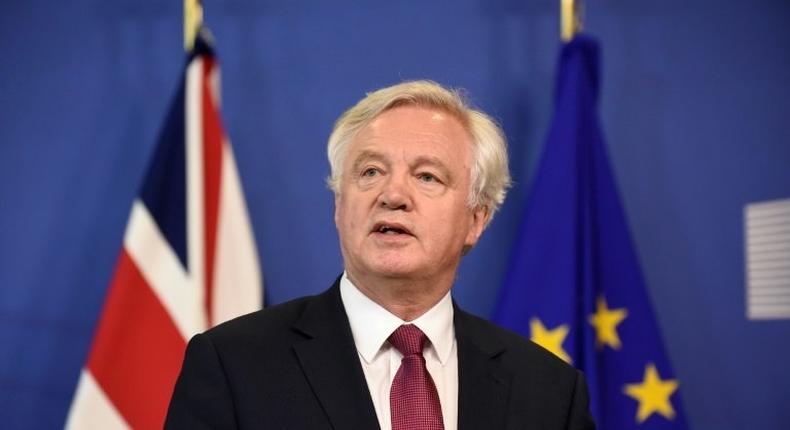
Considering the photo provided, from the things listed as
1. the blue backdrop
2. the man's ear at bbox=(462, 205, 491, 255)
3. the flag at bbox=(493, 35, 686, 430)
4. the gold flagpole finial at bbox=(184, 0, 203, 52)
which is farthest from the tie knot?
the gold flagpole finial at bbox=(184, 0, 203, 52)

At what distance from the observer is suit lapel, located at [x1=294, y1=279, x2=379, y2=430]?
148 cm

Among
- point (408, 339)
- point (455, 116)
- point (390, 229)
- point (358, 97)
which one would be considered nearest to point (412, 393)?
point (408, 339)

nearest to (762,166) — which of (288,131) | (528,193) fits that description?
(528,193)

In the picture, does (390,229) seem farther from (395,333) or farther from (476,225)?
(476,225)

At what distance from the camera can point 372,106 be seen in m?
1.79

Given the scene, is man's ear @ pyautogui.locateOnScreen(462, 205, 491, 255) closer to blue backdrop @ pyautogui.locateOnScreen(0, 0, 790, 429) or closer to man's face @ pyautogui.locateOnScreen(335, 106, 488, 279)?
man's face @ pyautogui.locateOnScreen(335, 106, 488, 279)

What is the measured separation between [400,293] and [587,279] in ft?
4.03

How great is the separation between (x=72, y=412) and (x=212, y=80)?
98 centimetres

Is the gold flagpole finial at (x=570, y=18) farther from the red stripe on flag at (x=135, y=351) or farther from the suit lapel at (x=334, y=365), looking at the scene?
the suit lapel at (x=334, y=365)

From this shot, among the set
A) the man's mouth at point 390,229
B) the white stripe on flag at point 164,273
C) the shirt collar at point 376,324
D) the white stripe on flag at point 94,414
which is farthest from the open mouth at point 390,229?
the white stripe on flag at point 94,414

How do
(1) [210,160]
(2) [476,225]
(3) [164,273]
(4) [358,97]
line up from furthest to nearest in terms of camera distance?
(4) [358,97], (1) [210,160], (3) [164,273], (2) [476,225]

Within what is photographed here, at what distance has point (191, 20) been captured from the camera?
2924mm

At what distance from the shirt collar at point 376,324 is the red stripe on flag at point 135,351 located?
1.12 metres

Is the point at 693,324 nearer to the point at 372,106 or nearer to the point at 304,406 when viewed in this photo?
the point at 372,106
